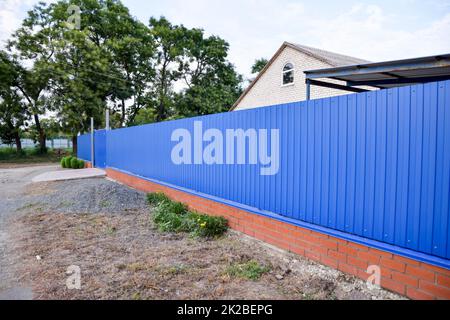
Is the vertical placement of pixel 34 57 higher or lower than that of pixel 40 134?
higher

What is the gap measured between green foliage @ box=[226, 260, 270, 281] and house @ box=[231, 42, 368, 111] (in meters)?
9.66

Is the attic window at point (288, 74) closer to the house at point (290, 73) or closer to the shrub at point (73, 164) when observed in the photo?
the house at point (290, 73)

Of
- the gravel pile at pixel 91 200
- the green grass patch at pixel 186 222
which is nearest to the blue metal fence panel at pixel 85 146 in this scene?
the gravel pile at pixel 91 200

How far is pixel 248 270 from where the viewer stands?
11.4 feet

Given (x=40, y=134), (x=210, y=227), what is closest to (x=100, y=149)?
(x=210, y=227)

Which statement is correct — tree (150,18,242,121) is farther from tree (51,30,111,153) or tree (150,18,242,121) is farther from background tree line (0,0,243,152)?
tree (51,30,111,153)

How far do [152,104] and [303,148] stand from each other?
82.5ft

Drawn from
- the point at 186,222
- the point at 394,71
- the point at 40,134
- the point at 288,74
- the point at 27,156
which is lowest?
the point at 186,222

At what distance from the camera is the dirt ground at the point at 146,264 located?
119 inches

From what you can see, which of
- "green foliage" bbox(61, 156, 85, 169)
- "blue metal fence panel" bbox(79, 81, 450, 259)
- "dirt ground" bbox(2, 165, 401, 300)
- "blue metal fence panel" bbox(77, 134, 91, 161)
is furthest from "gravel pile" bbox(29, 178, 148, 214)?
"blue metal fence panel" bbox(77, 134, 91, 161)

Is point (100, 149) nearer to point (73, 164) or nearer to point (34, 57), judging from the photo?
point (73, 164)

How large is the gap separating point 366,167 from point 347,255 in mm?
941

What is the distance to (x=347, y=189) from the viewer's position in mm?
3266

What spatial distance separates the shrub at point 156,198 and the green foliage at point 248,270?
3.50m
